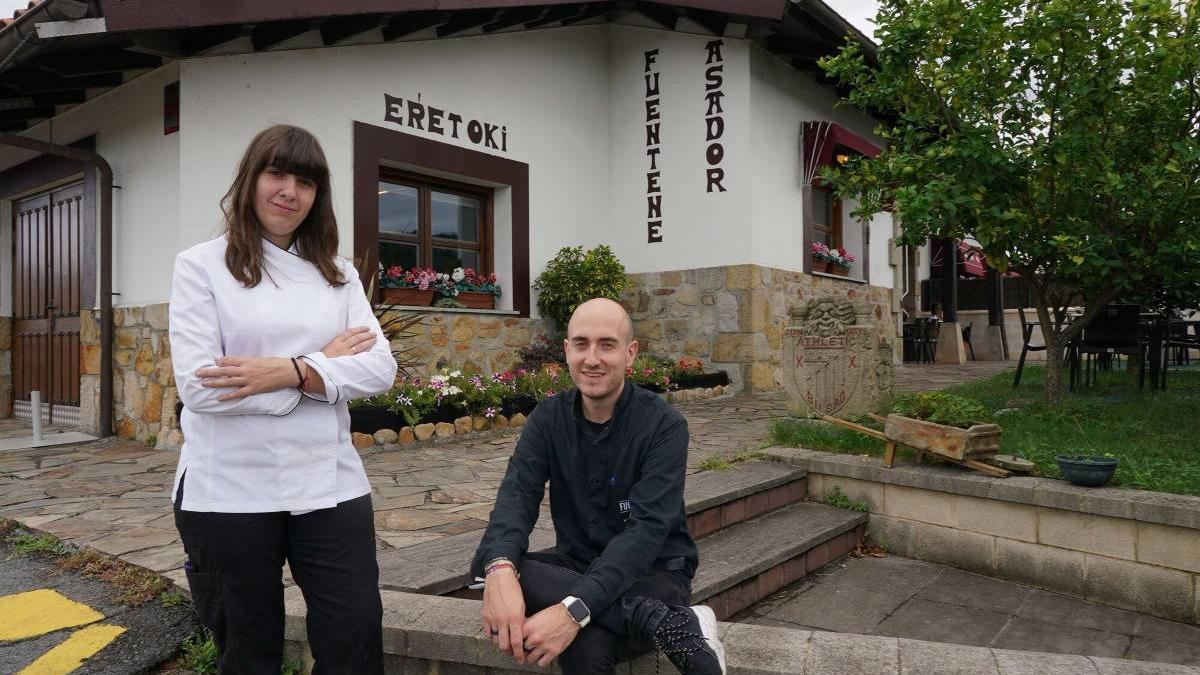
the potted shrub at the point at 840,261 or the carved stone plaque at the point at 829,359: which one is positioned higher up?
the potted shrub at the point at 840,261

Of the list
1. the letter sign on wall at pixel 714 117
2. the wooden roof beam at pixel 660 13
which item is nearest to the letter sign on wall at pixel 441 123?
the wooden roof beam at pixel 660 13

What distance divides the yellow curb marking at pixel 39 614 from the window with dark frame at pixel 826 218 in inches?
345

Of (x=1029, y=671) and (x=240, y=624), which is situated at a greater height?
(x=240, y=624)

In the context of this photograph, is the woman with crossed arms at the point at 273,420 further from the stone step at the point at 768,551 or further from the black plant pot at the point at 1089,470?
the black plant pot at the point at 1089,470

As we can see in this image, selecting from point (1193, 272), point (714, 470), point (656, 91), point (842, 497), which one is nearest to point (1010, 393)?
point (1193, 272)

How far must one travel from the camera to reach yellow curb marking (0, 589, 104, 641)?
7.84 ft

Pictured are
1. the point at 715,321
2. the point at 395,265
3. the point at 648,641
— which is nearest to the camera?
the point at 648,641

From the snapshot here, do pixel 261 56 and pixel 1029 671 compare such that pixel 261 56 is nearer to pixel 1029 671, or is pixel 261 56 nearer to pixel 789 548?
pixel 789 548

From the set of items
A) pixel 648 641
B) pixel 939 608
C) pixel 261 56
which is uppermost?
pixel 261 56

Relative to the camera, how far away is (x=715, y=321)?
826cm

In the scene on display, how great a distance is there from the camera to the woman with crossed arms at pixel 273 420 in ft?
5.20

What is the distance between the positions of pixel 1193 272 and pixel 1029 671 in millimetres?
5109

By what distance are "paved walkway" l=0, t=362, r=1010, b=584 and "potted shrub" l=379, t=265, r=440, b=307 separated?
5.28 feet

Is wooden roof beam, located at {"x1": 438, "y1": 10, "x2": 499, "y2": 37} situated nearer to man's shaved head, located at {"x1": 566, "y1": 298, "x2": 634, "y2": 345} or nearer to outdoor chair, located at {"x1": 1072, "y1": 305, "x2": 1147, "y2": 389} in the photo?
man's shaved head, located at {"x1": 566, "y1": 298, "x2": 634, "y2": 345}
